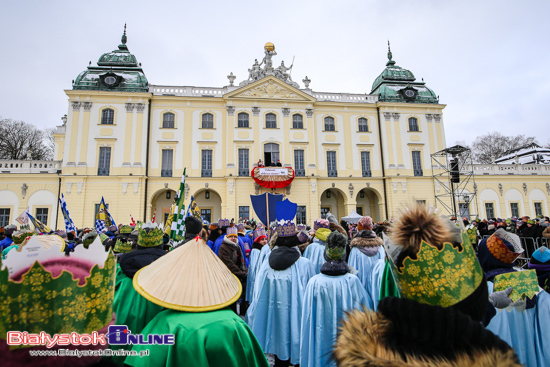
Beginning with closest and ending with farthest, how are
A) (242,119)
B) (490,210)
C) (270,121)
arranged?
(242,119) < (270,121) < (490,210)

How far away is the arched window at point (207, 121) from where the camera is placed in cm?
2461

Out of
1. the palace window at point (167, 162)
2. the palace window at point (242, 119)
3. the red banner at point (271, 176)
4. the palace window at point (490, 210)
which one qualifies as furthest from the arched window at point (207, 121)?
the palace window at point (490, 210)

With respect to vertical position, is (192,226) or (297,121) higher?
(297,121)

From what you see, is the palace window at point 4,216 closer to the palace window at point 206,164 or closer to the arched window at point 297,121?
the palace window at point 206,164

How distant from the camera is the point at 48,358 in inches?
47.6

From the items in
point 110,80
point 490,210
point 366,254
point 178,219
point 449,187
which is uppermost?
point 110,80

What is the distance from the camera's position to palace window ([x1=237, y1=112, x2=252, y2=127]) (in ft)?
81.3

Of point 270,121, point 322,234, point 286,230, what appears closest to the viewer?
point 286,230

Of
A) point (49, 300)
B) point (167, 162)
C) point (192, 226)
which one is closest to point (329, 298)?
point (192, 226)

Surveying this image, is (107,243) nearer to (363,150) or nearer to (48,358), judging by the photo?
(48,358)

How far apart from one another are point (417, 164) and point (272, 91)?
14015 mm

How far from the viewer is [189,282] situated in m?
1.84

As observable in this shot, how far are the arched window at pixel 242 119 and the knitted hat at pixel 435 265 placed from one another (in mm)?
23862

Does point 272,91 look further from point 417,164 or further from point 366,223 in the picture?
point 366,223
